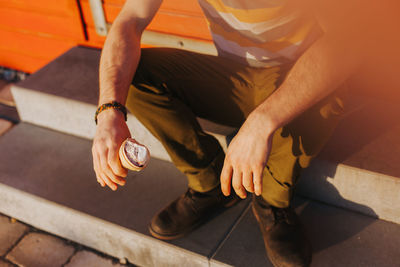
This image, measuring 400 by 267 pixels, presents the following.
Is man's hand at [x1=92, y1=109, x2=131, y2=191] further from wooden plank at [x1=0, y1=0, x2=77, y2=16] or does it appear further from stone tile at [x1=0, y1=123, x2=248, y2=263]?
wooden plank at [x1=0, y1=0, x2=77, y2=16]

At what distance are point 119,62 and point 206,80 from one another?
0.40 meters

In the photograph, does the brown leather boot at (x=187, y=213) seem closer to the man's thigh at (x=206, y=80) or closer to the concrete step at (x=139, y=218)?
the concrete step at (x=139, y=218)

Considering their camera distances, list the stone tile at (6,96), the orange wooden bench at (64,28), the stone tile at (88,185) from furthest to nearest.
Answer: the stone tile at (6,96) < the orange wooden bench at (64,28) < the stone tile at (88,185)

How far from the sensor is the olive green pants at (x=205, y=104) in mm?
1777

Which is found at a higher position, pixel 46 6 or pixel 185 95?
pixel 185 95

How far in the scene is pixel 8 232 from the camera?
2.53m

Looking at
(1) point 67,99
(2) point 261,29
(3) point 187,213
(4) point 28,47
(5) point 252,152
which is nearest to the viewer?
(5) point 252,152

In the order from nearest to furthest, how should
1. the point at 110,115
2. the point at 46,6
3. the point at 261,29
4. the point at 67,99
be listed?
the point at 110,115 → the point at 261,29 → the point at 67,99 → the point at 46,6

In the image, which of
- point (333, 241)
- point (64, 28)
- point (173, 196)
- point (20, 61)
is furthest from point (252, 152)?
point (20, 61)

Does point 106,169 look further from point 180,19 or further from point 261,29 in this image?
point 180,19

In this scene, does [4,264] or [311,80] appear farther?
[4,264]

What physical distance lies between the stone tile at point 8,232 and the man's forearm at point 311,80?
70.5 inches

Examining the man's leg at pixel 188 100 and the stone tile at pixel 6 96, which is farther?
the stone tile at pixel 6 96

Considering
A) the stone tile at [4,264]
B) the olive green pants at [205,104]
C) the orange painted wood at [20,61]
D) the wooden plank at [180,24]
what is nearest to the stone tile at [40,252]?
the stone tile at [4,264]
